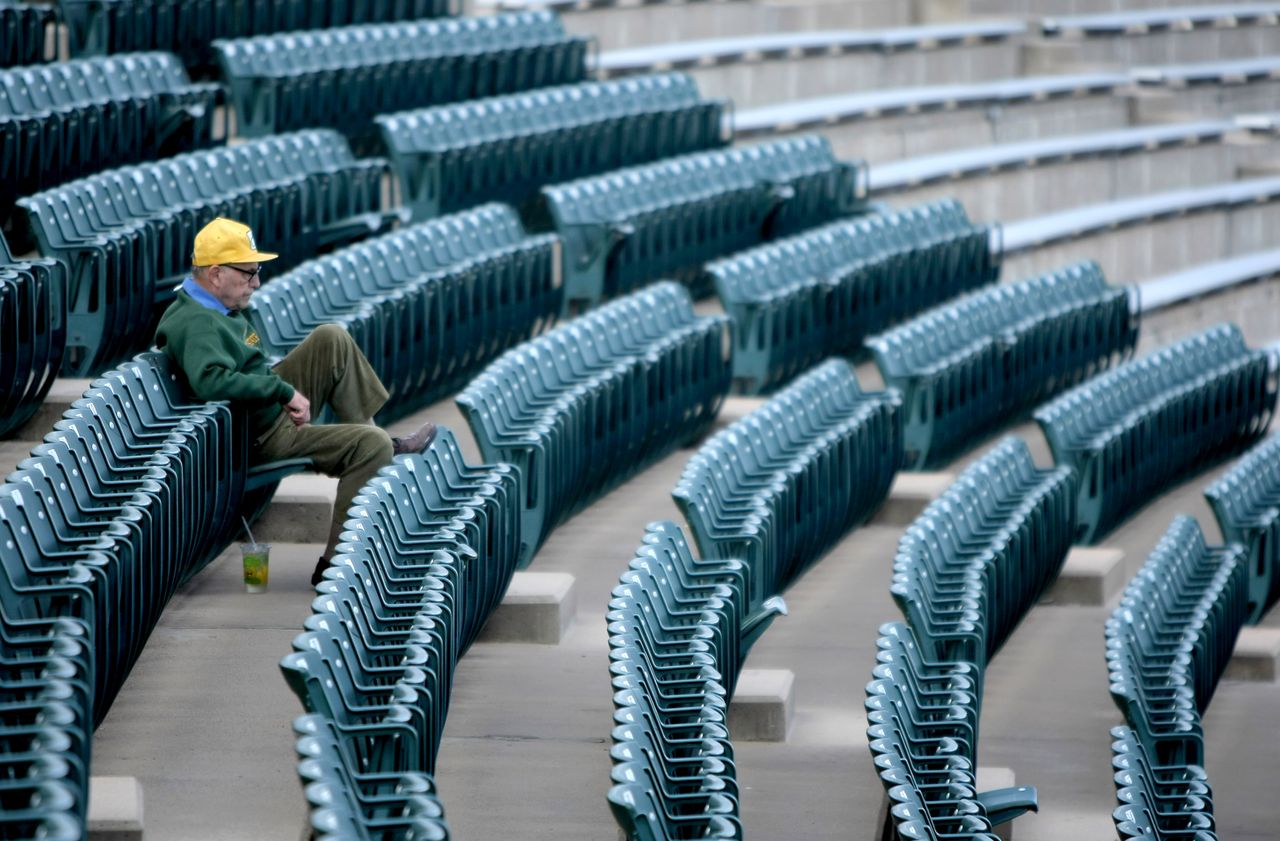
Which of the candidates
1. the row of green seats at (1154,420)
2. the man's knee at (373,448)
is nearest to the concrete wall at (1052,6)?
Answer: the row of green seats at (1154,420)

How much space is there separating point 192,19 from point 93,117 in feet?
3.79

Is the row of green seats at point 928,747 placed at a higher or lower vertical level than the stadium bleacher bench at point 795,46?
lower

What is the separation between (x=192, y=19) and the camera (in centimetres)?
518

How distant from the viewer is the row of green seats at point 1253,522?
398cm

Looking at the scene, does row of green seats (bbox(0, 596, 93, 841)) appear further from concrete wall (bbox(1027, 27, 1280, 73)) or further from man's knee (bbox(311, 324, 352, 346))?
concrete wall (bbox(1027, 27, 1280, 73))

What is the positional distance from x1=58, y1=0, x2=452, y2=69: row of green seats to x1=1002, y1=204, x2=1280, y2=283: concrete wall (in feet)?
7.71

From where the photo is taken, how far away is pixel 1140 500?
4570 mm

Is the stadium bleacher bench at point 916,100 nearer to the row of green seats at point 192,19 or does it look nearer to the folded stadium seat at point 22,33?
the row of green seats at point 192,19

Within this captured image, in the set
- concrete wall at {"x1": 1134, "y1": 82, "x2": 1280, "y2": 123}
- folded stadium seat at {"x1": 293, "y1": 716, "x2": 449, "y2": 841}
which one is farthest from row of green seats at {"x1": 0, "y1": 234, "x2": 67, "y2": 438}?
concrete wall at {"x1": 1134, "y1": 82, "x2": 1280, "y2": 123}

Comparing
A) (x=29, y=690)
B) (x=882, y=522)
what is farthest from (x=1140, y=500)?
(x=29, y=690)

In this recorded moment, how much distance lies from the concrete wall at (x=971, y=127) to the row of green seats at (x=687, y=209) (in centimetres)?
87

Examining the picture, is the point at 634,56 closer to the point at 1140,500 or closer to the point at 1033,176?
the point at 1033,176

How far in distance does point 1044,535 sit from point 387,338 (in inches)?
50.9

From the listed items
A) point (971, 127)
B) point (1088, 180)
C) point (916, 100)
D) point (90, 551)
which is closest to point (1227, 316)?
point (1088, 180)
